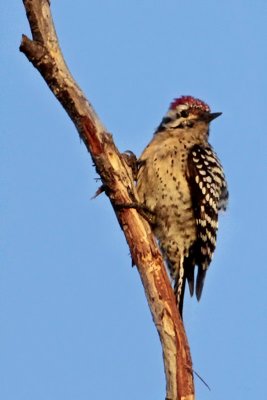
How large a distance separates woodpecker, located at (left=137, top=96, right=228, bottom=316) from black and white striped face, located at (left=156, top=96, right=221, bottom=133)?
Result: 0.37 feet

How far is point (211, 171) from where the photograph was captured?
677 cm

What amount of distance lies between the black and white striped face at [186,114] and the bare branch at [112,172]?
1.63 meters

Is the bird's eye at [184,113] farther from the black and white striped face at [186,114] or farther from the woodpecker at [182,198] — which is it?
the woodpecker at [182,198]

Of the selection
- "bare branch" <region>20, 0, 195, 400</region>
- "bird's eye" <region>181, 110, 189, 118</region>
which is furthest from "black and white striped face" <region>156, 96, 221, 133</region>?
"bare branch" <region>20, 0, 195, 400</region>

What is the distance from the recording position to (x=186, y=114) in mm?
7129

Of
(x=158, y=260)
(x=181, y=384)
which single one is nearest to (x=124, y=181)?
(x=158, y=260)

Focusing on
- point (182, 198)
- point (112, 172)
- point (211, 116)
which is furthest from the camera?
point (211, 116)

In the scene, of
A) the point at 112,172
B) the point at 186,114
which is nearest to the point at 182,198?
the point at 186,114

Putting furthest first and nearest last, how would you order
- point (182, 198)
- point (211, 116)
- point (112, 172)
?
point (211, 116), point (182, 198), point (112, 172)

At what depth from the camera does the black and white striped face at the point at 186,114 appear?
710 centimetres

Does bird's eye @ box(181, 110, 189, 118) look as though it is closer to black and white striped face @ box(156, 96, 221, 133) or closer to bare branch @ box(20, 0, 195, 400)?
black and white striped face @ box(156, 96, 221, 133)

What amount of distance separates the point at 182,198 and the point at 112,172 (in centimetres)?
129

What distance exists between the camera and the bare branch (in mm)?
5156

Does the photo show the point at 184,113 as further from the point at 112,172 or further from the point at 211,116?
the point at 112,172
